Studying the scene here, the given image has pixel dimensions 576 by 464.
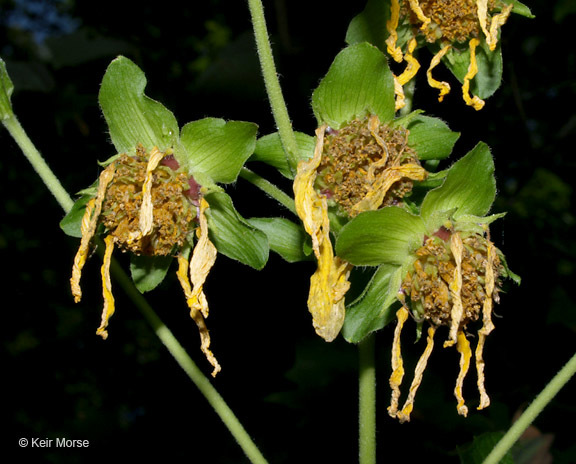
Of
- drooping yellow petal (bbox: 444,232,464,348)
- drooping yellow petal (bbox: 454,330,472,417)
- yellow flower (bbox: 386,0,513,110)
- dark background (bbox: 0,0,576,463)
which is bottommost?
dark background (bbox: 0,0,576,463)

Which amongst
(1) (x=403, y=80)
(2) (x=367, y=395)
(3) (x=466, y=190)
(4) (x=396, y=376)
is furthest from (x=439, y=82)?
(2) (x=367, y=395)

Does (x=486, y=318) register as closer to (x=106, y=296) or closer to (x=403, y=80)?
(x=403, y=80)

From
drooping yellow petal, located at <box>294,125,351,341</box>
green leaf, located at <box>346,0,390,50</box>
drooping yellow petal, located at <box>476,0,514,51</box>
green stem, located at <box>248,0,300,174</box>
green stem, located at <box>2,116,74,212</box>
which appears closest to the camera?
green stem, located at <box>248,0,300,174</box>

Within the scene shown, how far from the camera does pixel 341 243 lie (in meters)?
2.14

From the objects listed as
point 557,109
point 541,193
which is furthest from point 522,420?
point 541,193

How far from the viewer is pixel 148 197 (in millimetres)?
2252

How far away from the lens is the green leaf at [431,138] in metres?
2.45

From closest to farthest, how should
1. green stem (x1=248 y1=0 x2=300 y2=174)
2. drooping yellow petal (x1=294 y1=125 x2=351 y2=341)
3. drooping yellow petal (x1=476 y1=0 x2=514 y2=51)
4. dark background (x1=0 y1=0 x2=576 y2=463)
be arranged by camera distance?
green stem (x1=248 y1=0 x2=300 y2=174), drooping yellow petal (x1=294 y1=125 x2=351 y2=341), drooping yellow petal (x1=476 y1=0 x2=514 y2=51), dark background (x1=0 y1=0 x2=576 y2=463)

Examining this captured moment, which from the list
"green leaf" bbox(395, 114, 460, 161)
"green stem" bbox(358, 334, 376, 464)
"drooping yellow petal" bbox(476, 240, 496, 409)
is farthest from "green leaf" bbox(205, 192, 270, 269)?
"drooping yellow petal" bbox(476, 240, 496, 409)

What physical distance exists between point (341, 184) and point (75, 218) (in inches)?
35.4

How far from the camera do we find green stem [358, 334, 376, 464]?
Result: 8.09ft

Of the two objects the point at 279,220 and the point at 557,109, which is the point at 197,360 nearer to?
the point at 279,220

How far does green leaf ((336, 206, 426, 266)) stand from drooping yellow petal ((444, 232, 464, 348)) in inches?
5.5

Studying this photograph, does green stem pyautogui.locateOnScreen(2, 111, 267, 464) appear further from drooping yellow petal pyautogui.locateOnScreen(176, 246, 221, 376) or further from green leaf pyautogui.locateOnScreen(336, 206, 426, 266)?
green leaf pyautogui.locateOnScreen(336, 206, 426, 266)
